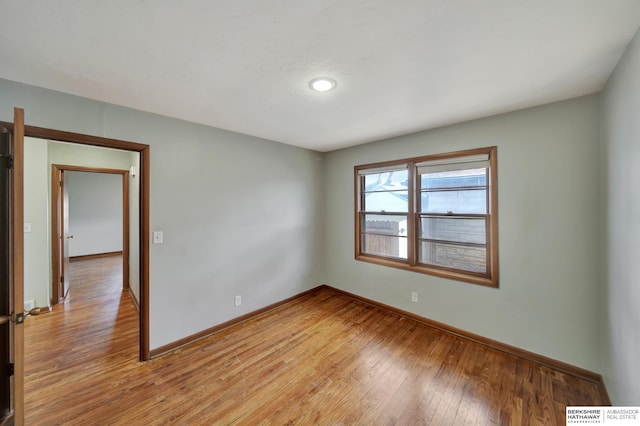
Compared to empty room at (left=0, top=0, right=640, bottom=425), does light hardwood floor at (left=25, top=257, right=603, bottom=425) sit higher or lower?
lower

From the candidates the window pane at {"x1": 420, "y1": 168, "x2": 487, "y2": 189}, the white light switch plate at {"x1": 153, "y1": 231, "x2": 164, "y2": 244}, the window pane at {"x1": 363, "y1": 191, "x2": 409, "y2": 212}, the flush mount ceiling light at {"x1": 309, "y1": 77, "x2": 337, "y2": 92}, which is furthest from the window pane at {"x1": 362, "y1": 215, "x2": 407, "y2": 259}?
the white light switch plate at {"x1": 153, "y1": 231, "x2": 164, "y2": 244}

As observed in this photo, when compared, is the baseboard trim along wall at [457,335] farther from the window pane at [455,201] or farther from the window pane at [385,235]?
the window pane at [455,201]

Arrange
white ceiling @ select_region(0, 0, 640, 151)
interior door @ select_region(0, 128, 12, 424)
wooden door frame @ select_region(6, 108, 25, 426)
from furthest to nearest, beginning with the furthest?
interior door @ select_region(0, 128, 12, 424), wooden door frame @ select_region(6, 108, 25, 426), white ceiling @ select_region(0, 0, 640, 151)

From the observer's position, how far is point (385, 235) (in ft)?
11.7

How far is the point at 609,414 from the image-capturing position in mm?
1557

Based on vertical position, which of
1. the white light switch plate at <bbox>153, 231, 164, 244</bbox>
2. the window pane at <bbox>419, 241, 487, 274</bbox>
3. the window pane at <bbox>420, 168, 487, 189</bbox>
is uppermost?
the window pane at <bbox>420, 168, 487, 189</bbox>

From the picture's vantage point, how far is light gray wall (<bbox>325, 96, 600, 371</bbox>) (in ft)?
6.63

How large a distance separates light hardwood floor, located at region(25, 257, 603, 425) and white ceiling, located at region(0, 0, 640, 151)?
92.7 inches

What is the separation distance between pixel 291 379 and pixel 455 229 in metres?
2.37

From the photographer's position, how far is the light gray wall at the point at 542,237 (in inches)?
79.5

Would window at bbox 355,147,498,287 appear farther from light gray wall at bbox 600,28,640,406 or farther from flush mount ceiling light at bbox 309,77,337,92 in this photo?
flush mount ceiling light at bbox 309,77,337,92

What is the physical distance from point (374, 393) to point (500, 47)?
2.54 meters

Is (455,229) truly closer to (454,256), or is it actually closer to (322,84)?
(454,256)
